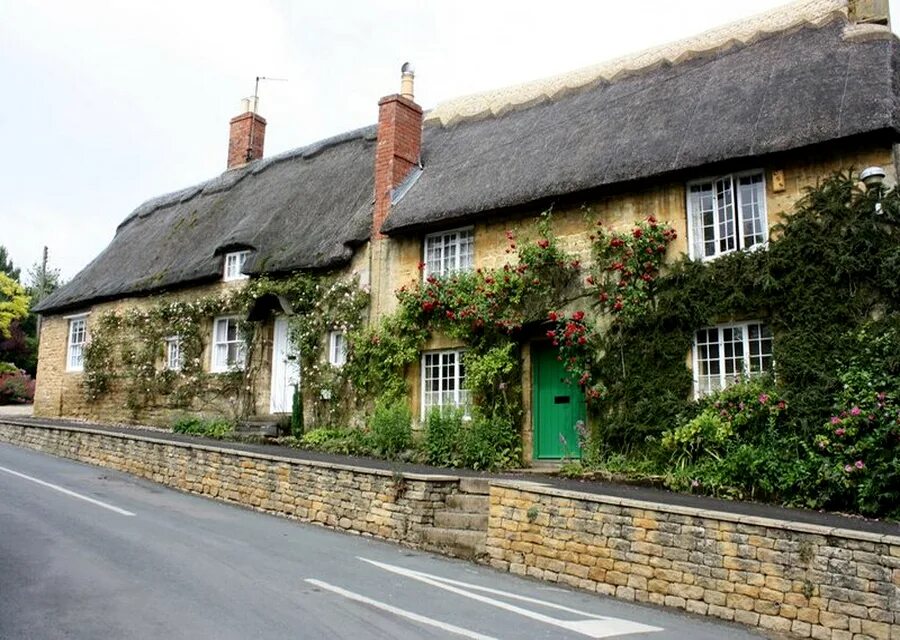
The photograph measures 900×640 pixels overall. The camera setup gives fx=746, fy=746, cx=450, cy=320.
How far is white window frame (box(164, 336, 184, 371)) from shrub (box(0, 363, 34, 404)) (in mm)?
14887

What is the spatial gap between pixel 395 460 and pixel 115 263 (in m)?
15.1

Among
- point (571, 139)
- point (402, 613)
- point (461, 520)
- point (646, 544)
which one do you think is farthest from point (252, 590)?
point (571, 139)

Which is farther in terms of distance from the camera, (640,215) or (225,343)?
(225,343)

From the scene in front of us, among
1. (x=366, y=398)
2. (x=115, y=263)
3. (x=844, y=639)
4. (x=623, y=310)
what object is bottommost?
(x=844, y=639)

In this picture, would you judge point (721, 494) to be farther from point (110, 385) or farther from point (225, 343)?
point (110, 385)

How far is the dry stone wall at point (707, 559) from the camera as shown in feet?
19.9

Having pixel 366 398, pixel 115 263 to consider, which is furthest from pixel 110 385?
pixel 366 398

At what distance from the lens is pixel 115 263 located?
23.8m

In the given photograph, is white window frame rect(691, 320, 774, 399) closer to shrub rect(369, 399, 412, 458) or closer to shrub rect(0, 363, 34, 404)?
shrub rect(369, 399, 412, 458)

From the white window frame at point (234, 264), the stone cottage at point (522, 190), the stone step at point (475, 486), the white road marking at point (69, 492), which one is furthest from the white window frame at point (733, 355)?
the white window frame at point (234, 264)

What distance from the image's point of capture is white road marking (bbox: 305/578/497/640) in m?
5.61

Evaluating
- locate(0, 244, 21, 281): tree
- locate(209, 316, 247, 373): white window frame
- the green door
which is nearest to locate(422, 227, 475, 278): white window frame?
the green door

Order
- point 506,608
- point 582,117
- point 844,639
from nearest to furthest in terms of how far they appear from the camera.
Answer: point 844,639 → point 506,608 → point 582,117

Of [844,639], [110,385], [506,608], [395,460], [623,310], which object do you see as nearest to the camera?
[844,639]
